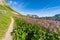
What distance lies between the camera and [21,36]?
20062 mm

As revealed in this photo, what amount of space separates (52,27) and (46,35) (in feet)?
6.73

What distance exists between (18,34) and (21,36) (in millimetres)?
979

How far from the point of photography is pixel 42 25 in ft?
43.0

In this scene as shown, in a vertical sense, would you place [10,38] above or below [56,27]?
below

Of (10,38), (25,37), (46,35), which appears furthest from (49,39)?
(10,38)

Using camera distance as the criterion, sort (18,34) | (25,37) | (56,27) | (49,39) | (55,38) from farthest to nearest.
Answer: (18,34) → (25,37) → (49,39) → (55,38) → (56,27)

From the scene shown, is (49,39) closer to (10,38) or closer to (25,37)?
(25,37)

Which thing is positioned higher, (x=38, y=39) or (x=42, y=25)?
(x=42, y=25)

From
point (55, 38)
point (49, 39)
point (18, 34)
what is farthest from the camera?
point (18, 34)

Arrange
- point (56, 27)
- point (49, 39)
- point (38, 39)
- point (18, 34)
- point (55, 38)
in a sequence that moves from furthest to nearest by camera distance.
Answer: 1. point (18, 34)
2. point (38, 39)
3. point (49, 39)
4. point (55, 38)
5. point (56, 27)

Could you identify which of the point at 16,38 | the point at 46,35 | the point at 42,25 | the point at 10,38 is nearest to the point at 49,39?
the point at 46,35

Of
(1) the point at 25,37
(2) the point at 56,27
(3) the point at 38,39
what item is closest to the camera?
(2) the point at 56,27

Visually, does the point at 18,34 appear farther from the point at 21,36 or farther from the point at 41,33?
the point at 41,33

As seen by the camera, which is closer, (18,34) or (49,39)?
(49,39)
